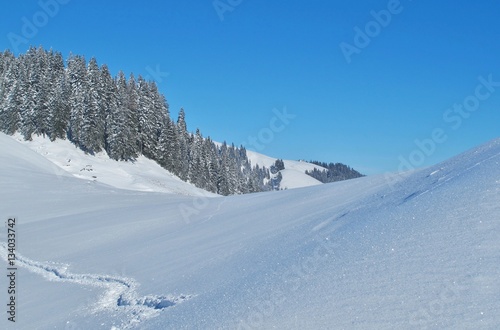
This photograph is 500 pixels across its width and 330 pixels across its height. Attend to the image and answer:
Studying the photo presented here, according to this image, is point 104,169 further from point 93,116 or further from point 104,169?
point 93,116

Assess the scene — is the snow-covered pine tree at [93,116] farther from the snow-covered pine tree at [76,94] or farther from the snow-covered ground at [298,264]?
the snow-covered ground at [298,264]

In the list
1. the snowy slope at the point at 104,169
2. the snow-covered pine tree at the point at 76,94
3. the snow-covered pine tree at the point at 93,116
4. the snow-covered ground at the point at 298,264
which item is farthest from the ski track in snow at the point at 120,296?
the snow-covered pine tree at the point at 76,94

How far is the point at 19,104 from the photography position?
180 feet

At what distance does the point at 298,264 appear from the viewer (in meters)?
5.46

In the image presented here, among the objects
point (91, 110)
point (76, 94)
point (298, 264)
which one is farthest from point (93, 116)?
point (298, 264)

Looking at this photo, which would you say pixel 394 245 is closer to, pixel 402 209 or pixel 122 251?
pixel 402 209

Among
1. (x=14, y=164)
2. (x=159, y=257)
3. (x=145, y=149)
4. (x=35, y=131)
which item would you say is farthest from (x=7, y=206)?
(x=145, y=149)

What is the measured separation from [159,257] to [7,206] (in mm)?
12001

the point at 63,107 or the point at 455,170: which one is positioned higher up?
the point at 63,107

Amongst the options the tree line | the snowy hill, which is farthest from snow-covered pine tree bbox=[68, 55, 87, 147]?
the snowy hill

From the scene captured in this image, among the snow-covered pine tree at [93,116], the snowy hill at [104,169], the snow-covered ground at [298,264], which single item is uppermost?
the snow-covered pine tree at [93,116]

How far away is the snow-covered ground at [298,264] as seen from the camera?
381cm

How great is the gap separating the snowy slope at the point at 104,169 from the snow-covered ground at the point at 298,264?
34.0m

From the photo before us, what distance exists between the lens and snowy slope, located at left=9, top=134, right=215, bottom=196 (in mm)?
46188
